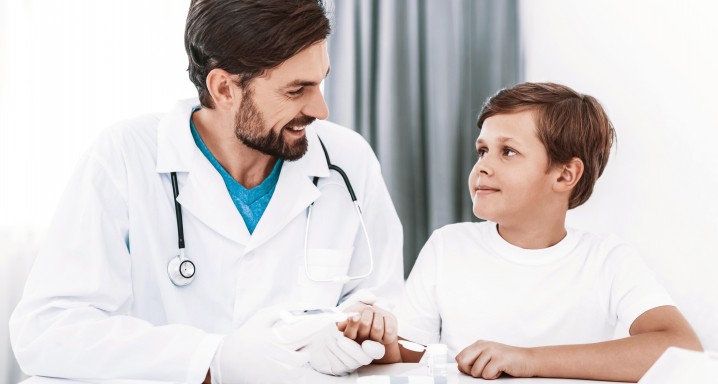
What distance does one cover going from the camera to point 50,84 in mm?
2068

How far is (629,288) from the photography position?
1436 mm

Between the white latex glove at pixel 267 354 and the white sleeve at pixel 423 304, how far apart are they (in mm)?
374

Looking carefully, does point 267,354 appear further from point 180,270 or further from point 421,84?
point 421,84

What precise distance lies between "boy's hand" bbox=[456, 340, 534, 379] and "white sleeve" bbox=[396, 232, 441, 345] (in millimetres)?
275

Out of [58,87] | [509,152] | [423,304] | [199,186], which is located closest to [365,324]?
[423,304]

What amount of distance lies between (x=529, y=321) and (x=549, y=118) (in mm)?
442

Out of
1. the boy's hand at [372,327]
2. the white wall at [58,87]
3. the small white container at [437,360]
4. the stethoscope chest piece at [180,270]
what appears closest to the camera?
the small white container at [437,360]

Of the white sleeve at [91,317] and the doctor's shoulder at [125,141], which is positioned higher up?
the doctor's shoulder at [125,141]

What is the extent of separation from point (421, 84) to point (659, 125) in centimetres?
80

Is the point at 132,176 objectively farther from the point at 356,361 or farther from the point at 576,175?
the point at 576,175

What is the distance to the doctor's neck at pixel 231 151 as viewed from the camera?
153 centimetres

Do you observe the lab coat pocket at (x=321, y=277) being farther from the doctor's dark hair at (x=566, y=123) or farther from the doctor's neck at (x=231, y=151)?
the doctor's dark hair at (x=566, y=123)

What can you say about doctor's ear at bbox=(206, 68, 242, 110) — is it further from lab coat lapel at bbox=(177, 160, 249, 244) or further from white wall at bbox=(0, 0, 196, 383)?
white wall at bbox=(0, 0, 196, 383)

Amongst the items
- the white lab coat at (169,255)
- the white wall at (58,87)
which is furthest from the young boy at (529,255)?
the white wall at (58,87)
